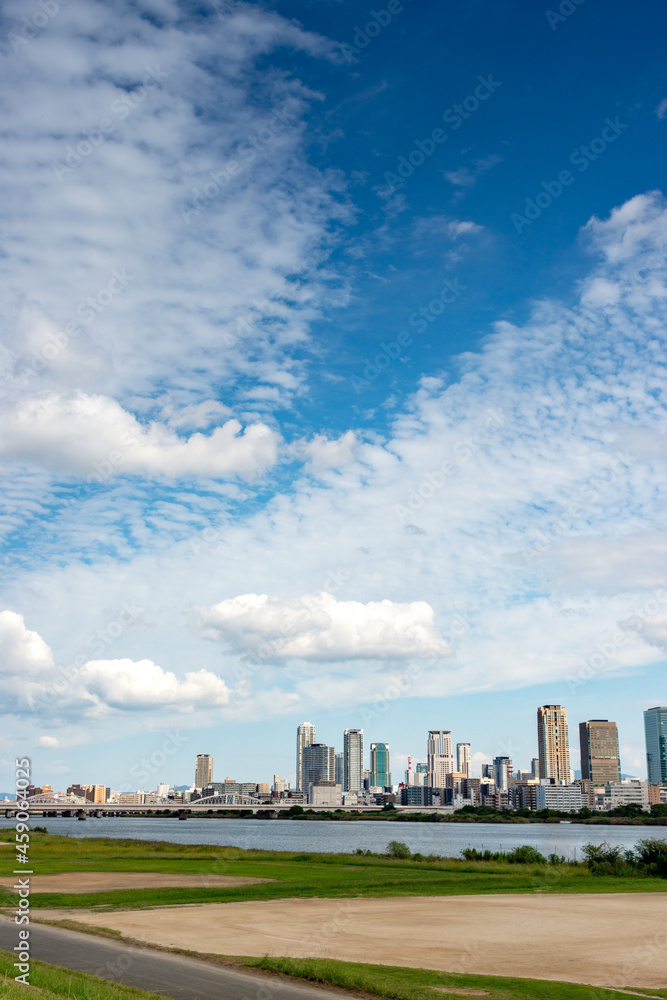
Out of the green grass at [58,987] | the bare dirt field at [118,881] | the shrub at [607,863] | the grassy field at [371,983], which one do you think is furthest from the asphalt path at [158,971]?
the shrub at [607,863]

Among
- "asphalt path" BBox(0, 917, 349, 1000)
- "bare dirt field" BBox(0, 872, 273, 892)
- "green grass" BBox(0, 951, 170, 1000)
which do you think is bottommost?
"bare dirt field" BBox(0, 872, 273, 892)

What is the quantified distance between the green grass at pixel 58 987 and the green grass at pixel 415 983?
4.90m

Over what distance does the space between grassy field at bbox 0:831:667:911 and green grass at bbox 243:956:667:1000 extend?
790 inches

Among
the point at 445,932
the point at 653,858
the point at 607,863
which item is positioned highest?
the point at 445,932

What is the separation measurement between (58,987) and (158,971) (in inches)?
236

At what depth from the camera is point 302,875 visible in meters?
60.0

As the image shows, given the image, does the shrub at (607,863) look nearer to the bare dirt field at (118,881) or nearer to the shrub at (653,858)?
the shrub at (653,858)

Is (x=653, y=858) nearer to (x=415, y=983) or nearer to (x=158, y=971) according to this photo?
(x=415, y=983)

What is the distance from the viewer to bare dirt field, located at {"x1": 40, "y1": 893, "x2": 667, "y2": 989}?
25859 mm

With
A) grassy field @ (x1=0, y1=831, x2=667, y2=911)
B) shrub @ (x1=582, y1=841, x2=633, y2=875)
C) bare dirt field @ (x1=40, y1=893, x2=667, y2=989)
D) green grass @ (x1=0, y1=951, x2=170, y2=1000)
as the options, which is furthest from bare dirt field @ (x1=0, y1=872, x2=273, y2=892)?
green grass @ (x1=0, y1=951, x2=170, y2=1000)

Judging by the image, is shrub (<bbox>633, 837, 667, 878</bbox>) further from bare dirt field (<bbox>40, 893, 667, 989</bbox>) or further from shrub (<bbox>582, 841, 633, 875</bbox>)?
bare dirt field (<bbox>40, 893, 667, 989</bbox>)

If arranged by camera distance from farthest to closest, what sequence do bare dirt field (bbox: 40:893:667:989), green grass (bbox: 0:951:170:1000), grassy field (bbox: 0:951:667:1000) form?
bare dirt field (bbox: 40:893:667:989)
grassy field (bbox: 0:951:667:1000)
green grass (bbox: 0:951:170:1000)

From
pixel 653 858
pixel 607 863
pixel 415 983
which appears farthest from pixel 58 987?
pixel 653 858

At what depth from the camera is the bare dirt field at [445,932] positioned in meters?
25.9
